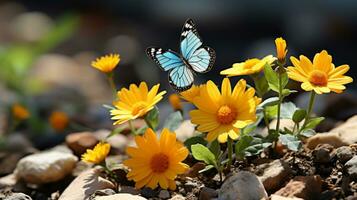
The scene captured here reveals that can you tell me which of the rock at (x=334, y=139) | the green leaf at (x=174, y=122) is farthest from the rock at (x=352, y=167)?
the green leaf at (x=174, y=122)

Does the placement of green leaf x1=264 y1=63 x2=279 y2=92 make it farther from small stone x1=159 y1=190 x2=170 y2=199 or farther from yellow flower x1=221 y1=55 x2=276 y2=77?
small stone x1=159 y1=190 x2=170 y2=199

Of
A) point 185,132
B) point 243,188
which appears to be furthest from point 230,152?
point 185,132

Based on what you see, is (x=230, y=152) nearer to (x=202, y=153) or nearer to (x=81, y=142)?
(x=202, y=153)

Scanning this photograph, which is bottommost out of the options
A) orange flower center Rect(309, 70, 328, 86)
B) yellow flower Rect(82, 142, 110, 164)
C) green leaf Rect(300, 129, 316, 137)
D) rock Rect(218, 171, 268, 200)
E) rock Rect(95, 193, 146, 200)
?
rock Rect(218, 171, 268, 200)

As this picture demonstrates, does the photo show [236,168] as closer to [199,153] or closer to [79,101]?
[199,153]

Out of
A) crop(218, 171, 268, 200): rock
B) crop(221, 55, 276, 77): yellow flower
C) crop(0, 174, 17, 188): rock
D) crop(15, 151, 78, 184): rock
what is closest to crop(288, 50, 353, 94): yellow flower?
crop(221, 55, 276, 77): yellow flower

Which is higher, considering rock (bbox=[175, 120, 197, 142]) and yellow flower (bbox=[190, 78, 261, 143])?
yellow flower (bbox=[190, 78, 261, 143])

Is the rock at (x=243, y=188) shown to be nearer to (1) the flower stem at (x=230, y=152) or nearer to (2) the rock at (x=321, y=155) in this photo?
(1) the flower stem at (x=230, y=152)

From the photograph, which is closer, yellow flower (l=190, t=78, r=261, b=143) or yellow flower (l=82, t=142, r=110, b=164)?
yellow flower (l=190, t=78, r=261, b=143)
